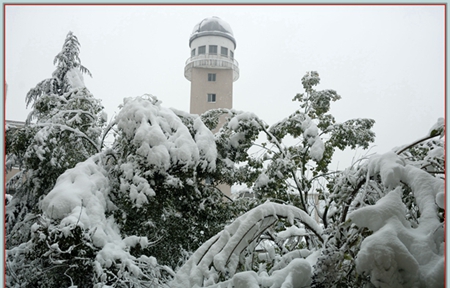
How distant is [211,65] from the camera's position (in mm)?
19484

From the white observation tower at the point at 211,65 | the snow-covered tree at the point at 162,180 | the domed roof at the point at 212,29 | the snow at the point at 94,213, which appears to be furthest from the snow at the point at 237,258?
the domed roof at the point at 212,29

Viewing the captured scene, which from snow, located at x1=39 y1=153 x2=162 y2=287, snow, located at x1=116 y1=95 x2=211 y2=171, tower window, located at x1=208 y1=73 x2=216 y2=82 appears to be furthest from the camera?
tower window, located at x1=208 y1=73 x2=216 y2=82

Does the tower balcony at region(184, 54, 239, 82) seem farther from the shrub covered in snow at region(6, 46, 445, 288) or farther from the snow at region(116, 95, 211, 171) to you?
the snow at region(116, 95, 211, 171)

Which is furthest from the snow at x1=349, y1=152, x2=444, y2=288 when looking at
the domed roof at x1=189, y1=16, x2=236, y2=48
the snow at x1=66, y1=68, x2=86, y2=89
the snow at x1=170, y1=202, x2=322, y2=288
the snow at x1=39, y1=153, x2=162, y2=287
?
the domed roof at x1=189, y1=16, x2=236, y2=48

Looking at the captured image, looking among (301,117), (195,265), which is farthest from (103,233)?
(301,117)

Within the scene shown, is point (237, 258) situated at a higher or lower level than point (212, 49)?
lower

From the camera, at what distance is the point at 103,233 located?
3074mm

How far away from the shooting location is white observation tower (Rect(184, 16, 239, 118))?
64.1ft

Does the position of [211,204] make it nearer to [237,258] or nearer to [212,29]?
[237,258]

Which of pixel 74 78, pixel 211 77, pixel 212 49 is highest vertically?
pixel 212 49

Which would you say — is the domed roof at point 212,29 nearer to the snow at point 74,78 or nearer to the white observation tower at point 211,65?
the white observation tower at point 211,65

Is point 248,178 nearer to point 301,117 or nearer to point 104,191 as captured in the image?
point 301,117

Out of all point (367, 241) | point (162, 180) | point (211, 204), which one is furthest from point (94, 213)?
point (367, 241)

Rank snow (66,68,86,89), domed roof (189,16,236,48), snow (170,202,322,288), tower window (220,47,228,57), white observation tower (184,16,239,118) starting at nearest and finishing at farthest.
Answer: snow (170,202,322,288), snow (66,68,86,89), domed roof (189,16,236,48), white observation tower (184,16,239,118), tower window (220,47,228,57)
